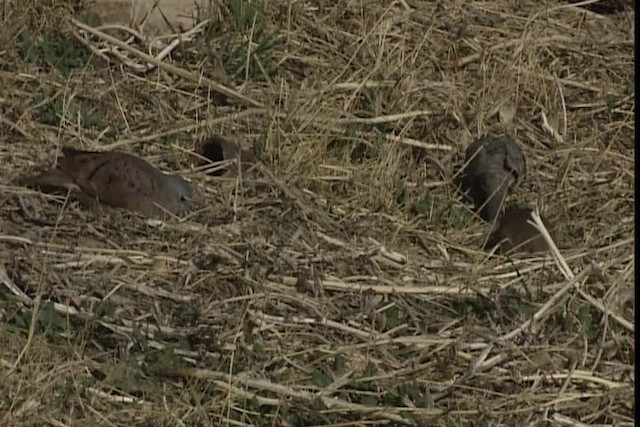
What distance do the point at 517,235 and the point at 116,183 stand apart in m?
1.45

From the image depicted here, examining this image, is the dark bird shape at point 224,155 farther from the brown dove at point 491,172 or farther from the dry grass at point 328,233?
the brown dove at point 491,172

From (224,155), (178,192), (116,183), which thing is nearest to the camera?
(116,183)

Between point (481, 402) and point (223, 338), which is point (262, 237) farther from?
point (481, 402)

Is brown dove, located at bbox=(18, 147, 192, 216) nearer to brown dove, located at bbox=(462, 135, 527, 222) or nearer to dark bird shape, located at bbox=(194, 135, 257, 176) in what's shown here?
dark bird shape, located at bbox=(194, 135, 257, 176)

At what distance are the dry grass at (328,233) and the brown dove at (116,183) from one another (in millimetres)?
57

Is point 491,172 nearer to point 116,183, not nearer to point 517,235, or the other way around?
point 517,235

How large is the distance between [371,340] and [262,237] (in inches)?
28.2

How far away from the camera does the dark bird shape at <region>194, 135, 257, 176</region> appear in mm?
5453

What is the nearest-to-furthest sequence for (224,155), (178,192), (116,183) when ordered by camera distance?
(116,183) < (178,192) < (224,155)

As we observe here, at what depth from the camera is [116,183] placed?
505cm

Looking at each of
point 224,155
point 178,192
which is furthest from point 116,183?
point 224,155

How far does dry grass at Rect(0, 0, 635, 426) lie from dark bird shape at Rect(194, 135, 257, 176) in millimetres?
85

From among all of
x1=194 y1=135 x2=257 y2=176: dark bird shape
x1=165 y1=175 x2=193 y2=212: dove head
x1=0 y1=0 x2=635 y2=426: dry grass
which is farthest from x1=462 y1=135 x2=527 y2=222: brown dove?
x1=165 y1=175 x2=193 y2=212: dove head

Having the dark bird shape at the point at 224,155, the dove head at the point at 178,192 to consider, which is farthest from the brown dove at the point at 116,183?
the dark bird shape at the point at 224,155
